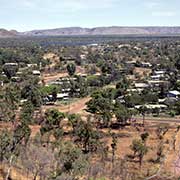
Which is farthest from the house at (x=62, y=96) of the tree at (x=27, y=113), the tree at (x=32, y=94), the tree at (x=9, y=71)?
the tree at (x=9, y=71)

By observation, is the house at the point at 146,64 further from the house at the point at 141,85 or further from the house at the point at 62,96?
the house at the point at 62,96

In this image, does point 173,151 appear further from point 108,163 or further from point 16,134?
point 16,134

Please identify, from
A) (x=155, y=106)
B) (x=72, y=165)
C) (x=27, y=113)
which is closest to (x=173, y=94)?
(x=155, y=106)

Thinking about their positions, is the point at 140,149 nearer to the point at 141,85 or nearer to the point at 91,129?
the point at 91,129

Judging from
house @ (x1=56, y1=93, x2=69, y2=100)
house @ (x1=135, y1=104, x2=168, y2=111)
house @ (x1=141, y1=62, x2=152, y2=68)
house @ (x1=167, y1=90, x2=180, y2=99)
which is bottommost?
house @ (x1=56, y1=93, x2=69, y2=100)

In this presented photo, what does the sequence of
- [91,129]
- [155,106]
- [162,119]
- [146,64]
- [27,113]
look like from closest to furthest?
[91,129] < [27,113] < [162,119] < [155,106] < [146,64]

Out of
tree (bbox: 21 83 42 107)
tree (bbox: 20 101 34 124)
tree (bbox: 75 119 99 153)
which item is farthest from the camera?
tree (bbox: 21 83 42 107)

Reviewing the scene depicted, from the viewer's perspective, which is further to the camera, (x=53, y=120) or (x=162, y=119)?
(x=162, y=119)

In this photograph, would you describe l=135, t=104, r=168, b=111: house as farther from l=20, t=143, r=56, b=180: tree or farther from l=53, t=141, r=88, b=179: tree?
l=53, t=141, r=88, b=179: tree

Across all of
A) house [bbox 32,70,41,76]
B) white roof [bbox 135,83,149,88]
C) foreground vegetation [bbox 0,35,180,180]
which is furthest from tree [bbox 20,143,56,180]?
house [bbox 32,70,41,76]

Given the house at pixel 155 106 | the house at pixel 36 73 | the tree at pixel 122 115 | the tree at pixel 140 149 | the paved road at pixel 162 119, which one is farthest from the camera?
the house at pixel 36 73

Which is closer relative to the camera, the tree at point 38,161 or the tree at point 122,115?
the tree at point 38,161

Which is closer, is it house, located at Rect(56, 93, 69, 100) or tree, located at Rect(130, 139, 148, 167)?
tree, located at Rect(130, 139, 148, 167)
